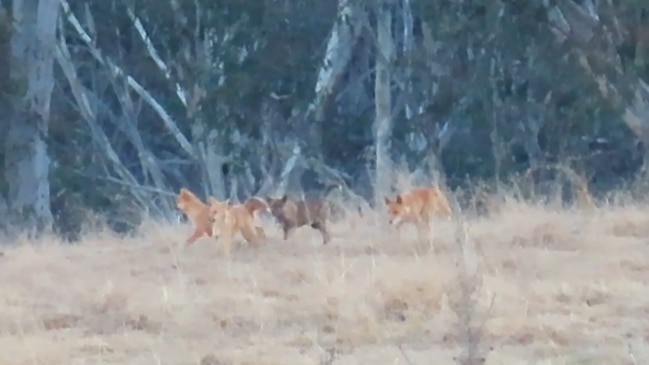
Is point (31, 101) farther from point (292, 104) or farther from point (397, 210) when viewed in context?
point (397, 210)

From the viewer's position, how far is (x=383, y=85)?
16.9 meters

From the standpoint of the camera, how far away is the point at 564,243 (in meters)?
8.89

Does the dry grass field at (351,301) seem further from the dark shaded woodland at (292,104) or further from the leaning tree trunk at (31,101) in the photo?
the leaning tree trunk at (31,101)

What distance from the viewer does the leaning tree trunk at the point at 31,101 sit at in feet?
56.7

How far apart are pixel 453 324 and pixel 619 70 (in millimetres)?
7764

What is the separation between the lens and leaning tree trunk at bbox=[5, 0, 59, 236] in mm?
17281

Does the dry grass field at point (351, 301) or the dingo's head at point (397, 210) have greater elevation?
the dry grass field at point (351, 301)

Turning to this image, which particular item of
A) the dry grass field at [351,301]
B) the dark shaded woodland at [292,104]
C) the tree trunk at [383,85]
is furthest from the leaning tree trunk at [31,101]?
the dry grass field at [351,301]

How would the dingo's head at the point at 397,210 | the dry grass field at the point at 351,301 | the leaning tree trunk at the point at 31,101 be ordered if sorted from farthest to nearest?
the leaning tree trunk at the point at 31,101, the dingo's head at the point at 397,210, the dry grass field at the point at 351,301

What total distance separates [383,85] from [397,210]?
7.20 metres

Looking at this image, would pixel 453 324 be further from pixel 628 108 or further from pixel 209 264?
pixel 628 108

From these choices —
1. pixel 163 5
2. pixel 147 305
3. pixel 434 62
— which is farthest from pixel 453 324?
pixel 163 5

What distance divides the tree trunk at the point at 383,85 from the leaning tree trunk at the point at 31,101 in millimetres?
3870

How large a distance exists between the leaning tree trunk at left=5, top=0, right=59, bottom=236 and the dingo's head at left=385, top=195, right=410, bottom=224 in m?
7.89
